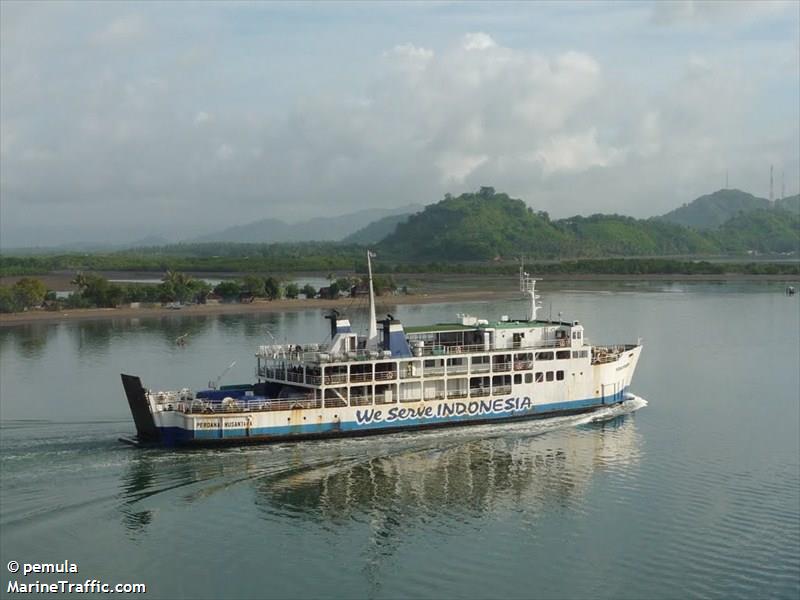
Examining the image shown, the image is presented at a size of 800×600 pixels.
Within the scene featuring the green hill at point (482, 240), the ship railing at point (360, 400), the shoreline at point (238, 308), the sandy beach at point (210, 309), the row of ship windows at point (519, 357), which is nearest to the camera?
the ship railing at point (360, 400)

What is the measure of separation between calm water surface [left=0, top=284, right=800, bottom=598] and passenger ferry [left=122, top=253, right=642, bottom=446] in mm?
779

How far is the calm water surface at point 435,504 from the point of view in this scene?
22234 mm

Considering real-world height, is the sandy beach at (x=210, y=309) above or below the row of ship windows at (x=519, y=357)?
above

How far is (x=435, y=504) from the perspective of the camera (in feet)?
89.6

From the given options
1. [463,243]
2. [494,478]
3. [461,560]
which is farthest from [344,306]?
[463,243]

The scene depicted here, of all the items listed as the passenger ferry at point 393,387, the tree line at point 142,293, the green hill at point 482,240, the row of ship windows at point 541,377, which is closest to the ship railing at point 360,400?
the passenger ferry at point 393,387

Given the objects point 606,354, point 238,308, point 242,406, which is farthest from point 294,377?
point 238,308

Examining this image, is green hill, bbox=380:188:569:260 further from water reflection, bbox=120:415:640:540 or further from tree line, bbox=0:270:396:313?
water reflection, bbox=120:415:640:540

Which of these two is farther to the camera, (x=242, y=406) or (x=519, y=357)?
(x=519, y=357)

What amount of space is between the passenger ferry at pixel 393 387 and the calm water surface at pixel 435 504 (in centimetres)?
78

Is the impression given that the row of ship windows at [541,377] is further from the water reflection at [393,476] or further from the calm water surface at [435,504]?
the water reflection at [393,476]

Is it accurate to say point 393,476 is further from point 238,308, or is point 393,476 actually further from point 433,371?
point 238,308

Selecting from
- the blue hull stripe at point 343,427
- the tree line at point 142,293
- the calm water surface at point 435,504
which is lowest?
the calm water surface at point 435,504

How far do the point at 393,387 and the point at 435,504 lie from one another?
7720 millimetres
